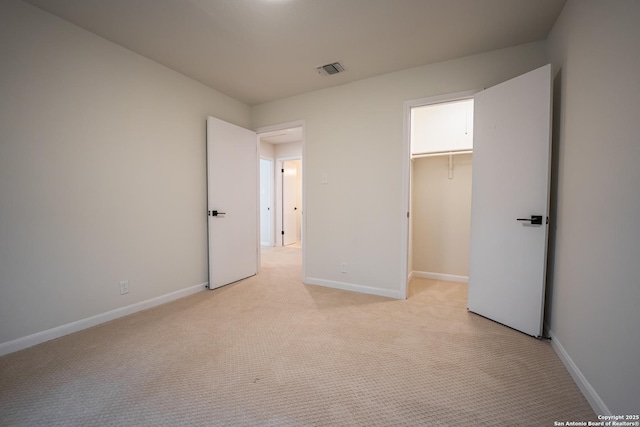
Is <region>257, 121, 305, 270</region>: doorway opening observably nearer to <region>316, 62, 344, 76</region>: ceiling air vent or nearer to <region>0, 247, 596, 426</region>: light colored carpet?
<region>316, 62, 344, 76</region>: ceiling air vent

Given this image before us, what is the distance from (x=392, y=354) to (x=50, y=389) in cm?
206

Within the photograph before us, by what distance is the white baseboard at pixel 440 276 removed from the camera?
3.48 metres

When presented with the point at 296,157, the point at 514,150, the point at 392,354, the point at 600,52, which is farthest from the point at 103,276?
the point at 296,157

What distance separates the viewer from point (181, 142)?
9.58 ft

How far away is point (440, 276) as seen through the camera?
359 cm

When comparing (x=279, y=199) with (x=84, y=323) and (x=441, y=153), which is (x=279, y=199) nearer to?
(x=441, y=153)

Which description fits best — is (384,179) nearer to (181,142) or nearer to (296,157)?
(181,142)

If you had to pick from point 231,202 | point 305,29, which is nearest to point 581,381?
point 305,29

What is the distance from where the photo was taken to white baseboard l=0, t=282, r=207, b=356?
71.1 inches

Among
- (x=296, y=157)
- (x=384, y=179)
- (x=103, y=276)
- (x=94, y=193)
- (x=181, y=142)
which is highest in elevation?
(x=296, y=157)

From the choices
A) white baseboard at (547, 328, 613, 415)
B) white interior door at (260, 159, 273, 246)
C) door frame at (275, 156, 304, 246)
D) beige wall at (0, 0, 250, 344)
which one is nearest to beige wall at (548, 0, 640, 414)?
white baseboard at (547, 328, 613, 415)

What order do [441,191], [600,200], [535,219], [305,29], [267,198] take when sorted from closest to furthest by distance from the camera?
[600,200] < [535,219] < [305,29] < [441,191] < [267,198]

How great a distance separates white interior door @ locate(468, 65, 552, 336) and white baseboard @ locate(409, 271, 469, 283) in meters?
1.09

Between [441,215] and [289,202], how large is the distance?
4021 millimetres
